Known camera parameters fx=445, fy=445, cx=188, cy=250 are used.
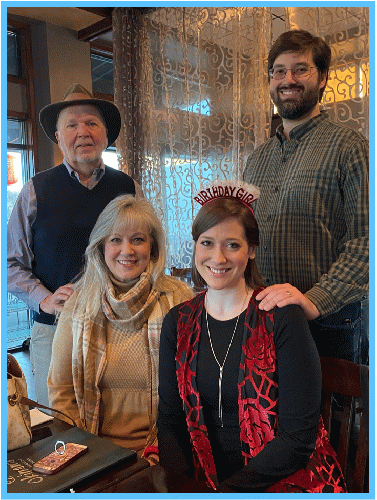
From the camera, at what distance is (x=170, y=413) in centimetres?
143

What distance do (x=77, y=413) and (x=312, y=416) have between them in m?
0.86

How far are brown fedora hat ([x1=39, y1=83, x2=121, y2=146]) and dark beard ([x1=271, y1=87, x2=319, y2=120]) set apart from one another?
35.2 inches

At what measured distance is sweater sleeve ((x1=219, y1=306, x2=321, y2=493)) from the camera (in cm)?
122

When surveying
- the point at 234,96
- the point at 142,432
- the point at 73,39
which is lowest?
the point at 142,432

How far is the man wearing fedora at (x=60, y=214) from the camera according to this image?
2.09 metres

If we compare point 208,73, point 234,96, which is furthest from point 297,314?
point 208,73

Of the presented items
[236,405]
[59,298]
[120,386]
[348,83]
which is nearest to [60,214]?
[59,298]

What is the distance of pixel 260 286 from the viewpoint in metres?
1.49

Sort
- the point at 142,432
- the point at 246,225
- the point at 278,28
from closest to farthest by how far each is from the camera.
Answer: the point at 246,225
the point at 142,432
the point at 278,28

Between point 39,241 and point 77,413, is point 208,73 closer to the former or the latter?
point 39,241

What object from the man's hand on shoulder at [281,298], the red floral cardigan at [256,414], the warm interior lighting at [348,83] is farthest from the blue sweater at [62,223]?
the warm interior lighting at [348,83]

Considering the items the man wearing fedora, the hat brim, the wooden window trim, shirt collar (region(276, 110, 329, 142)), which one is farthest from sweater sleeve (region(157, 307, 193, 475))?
the wooden window trim

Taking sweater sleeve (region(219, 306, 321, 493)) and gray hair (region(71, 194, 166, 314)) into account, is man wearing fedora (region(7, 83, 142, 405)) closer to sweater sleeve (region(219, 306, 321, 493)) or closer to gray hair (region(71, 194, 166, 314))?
gray hair (region(71, 194, 166, 314))

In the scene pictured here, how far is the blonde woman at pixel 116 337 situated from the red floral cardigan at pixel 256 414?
273 millimetres
